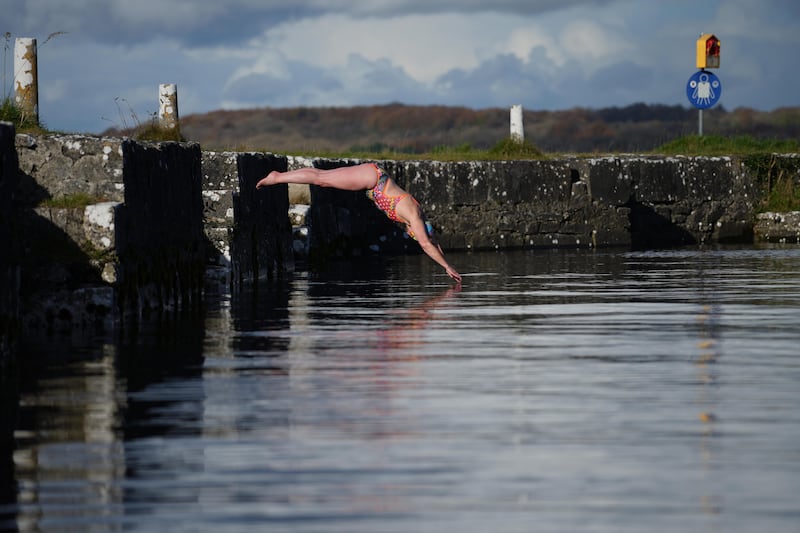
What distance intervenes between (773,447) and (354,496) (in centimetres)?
141

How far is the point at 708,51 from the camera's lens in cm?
2736

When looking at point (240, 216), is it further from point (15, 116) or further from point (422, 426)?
point (422, 426)

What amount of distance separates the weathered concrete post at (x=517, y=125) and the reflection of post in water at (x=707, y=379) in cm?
1333

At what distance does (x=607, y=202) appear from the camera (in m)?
20.7

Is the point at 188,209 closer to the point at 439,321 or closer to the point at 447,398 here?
the point at 439,321

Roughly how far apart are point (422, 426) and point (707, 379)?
1.59 metres

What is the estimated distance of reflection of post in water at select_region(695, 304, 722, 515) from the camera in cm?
383

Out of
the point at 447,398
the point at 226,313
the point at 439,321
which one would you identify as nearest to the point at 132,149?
the point at 226,313

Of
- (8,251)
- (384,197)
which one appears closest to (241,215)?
(384,197)

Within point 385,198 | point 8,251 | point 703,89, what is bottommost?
point 8,251

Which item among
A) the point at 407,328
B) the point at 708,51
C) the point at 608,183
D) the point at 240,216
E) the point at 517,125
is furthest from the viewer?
the point at 708,51

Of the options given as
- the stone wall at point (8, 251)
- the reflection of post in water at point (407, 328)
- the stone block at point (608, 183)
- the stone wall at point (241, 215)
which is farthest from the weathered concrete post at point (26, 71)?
the stone wall at point (8, 251)

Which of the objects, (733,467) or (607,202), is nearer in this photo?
(733,467)

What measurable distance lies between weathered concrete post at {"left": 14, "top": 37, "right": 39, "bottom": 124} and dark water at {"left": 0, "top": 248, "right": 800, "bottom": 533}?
24.0 ft
